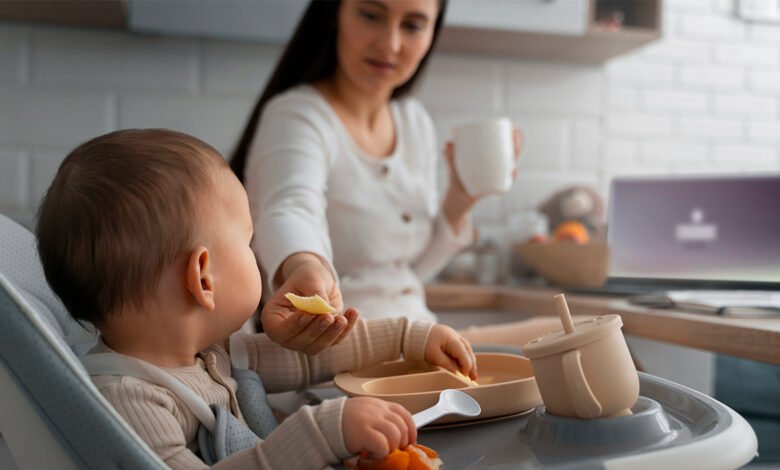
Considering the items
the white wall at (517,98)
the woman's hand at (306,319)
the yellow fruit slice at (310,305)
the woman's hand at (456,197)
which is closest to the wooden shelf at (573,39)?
the white wall at (517,98)

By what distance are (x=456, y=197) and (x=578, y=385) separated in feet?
3.04

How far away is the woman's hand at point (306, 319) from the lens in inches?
31.3

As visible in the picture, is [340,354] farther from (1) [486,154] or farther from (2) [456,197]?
(2) [456,197]

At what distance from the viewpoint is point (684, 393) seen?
75 cm

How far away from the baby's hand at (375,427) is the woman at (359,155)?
0.61 metres

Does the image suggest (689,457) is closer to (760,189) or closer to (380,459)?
(380,459)

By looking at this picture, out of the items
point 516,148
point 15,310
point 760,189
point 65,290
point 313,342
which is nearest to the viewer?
point 15,310

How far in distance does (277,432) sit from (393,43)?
3.07 ft

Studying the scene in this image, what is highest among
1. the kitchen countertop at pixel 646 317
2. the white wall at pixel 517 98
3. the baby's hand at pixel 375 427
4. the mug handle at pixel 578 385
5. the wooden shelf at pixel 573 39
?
the wooden shelf at pixel 573 39

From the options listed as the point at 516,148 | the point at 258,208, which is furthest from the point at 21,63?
the point at 516,148

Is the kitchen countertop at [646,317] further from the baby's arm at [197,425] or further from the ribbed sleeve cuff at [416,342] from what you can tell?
the baby's arm at [197,425]

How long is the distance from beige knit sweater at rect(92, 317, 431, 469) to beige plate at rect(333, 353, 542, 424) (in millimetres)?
20

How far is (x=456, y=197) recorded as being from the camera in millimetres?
1544

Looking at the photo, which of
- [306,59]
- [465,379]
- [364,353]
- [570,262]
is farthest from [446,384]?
[570,262]
